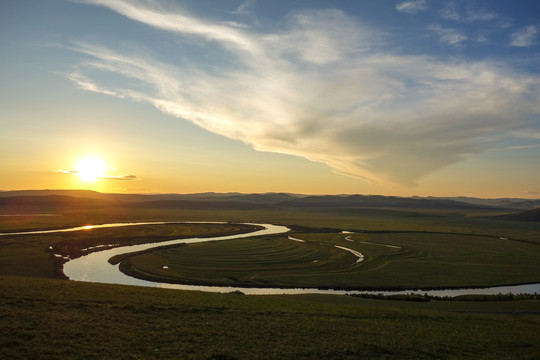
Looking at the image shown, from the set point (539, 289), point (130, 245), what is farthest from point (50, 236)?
point (539, 289)

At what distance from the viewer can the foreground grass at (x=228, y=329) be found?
2070 centimetres

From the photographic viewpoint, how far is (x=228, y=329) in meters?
25.0

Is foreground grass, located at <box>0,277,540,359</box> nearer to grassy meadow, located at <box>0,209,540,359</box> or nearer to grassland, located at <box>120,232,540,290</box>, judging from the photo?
grassy meadow, located at <box>0,209,540,359</box>

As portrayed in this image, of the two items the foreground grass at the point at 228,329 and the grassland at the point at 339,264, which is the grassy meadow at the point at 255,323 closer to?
the foreground grass at the point at 228,329

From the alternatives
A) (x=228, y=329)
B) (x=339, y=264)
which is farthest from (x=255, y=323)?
(x=339, y=264)

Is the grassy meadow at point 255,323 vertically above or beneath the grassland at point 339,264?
above

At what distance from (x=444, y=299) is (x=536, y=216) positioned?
193 metres

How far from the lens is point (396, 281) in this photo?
56938mm

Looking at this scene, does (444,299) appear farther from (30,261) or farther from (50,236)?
(50,236)

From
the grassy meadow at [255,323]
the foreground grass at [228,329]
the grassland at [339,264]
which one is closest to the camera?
the foreground grass at [228,329]

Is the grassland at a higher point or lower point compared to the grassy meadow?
lower

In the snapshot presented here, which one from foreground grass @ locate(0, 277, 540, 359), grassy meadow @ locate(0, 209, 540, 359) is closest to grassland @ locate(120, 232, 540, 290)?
grassy meadow @ locate(0, 209, 540, 359)

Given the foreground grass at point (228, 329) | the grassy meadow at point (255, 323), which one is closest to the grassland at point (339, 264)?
the grassy meadow at point (255, 323)

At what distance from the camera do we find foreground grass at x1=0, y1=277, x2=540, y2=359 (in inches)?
815
